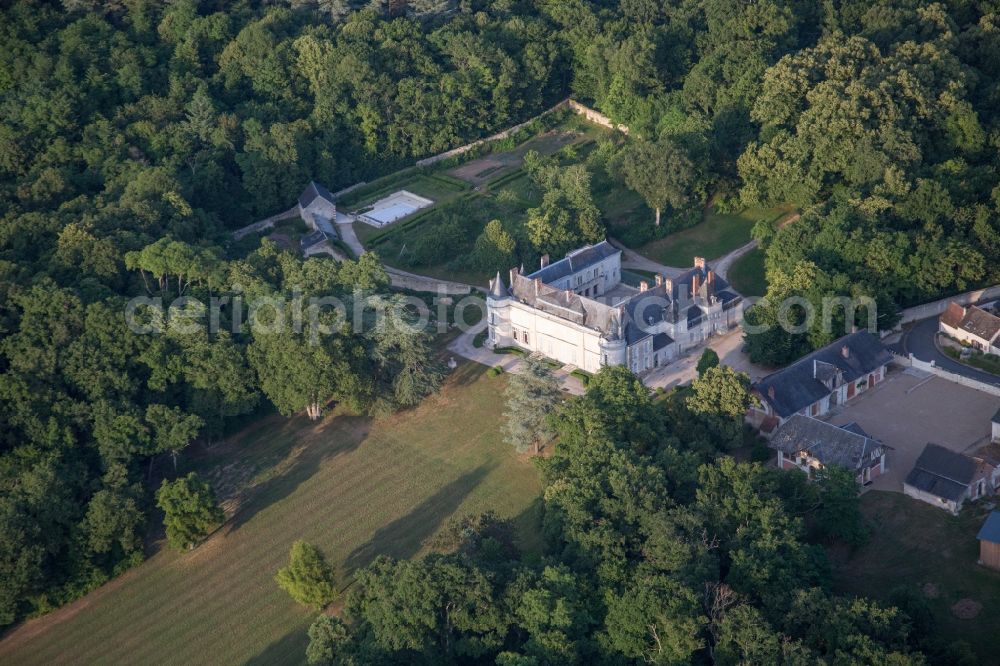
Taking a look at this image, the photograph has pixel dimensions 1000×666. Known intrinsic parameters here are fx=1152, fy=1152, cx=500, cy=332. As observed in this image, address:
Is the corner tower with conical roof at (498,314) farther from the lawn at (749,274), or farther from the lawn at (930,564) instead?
the lawn at (930,564)

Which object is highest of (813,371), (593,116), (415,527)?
(593,116)

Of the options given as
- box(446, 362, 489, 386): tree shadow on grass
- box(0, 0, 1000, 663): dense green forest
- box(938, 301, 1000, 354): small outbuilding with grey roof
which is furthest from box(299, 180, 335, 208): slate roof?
box(938, 301, 1000, 354): small outbuilding with grey roof

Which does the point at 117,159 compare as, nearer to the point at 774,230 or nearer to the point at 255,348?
the point at 255,348

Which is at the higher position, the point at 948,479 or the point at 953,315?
the point at 953,315

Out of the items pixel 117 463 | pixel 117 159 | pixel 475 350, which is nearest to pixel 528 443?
pixel 475 350

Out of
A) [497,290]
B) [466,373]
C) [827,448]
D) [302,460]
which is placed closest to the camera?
[827,448]

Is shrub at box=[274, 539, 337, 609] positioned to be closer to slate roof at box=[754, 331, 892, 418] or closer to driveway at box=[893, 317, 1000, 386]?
slate roof at box=[754, 331, 892, 418]

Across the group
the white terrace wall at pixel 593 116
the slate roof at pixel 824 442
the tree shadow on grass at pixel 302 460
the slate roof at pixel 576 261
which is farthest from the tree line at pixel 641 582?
the white terrace wall at pixel 593 116

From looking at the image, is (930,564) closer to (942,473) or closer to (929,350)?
(942,473)

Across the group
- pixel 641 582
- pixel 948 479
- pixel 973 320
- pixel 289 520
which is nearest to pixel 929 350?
pixel 973 320
